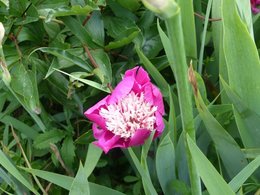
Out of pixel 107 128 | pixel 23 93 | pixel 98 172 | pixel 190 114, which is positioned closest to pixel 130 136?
pixel 107 128

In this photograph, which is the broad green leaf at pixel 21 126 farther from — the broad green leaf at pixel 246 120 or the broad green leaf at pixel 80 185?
the broad green leaf at pixel 246 120

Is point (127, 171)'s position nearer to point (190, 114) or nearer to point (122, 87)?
point (122, 87)

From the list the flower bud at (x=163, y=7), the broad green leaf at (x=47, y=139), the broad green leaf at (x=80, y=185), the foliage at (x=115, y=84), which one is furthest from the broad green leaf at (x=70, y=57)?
the flower bud at (x=163, y=7)

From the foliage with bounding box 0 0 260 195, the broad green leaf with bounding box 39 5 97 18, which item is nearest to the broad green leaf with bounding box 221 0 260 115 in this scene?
the foliage with bounding box 0 0 260 195

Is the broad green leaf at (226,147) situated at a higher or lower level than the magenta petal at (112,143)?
lower

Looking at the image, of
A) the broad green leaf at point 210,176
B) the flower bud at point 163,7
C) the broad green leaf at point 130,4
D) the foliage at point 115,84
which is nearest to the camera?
the flower bud at point 163,7

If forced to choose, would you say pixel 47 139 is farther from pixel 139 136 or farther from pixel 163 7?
pixel 163 7
